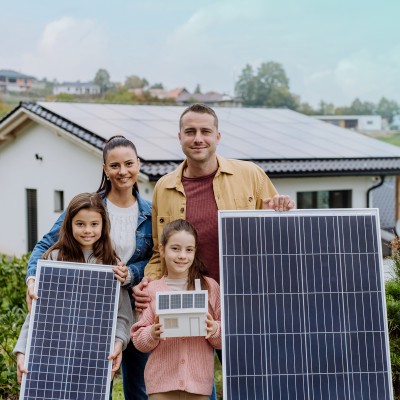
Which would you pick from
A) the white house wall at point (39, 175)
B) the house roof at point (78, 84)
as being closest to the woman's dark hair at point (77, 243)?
the white house wall at point (39, 175)

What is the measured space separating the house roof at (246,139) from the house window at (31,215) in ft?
7.86

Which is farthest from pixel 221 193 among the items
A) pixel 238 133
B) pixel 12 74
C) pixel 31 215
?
pixel 12 74

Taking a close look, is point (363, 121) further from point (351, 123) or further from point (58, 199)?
point (58, 199)

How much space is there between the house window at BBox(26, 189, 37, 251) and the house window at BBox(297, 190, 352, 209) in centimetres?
872

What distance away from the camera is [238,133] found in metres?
20.6

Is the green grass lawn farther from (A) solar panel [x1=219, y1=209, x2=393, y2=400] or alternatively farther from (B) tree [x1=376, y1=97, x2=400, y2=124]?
(B) tree [x1=376, y1=97, x2=400, y2=124]

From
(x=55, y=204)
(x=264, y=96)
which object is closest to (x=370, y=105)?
(x=264, y=96)

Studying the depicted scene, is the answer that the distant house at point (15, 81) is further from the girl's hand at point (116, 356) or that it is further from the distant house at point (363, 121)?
the girl's hand at point (116, 356)

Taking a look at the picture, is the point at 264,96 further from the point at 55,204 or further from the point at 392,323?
the point at 392,323

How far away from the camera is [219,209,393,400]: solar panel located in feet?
14.3

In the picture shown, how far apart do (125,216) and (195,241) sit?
665 mm

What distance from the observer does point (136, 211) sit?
5234mm

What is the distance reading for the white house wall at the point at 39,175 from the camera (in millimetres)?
20625

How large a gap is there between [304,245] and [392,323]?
4.87ft
